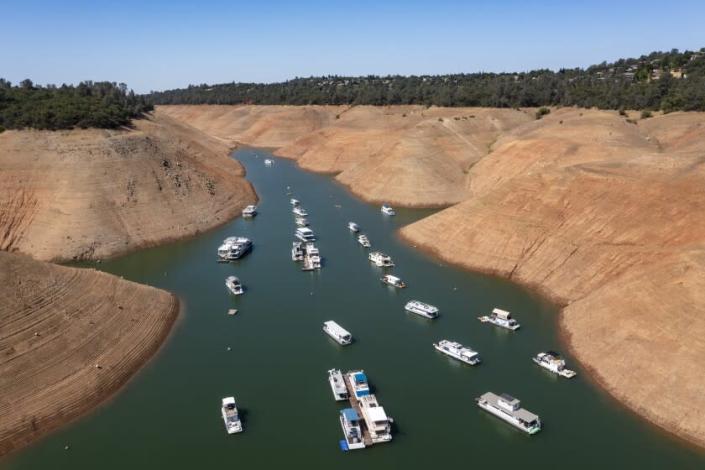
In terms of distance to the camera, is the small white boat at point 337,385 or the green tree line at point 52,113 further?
the green tree line at point 52,113

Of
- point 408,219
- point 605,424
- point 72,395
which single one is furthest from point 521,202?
point 72,395

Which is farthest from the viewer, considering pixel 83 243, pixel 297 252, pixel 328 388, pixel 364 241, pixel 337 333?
pixel 364 241

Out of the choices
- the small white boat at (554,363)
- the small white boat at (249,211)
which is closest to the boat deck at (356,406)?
the small white boat at (554,363)

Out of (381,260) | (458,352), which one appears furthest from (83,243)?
(458,352)

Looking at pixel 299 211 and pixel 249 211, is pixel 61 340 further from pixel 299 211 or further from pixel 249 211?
pixel 299 211

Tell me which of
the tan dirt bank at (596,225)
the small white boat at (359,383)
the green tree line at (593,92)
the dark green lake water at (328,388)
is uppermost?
the green tree line at (593,92)

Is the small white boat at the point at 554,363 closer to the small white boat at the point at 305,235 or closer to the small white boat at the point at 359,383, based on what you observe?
the small white boat at the point at 359,383

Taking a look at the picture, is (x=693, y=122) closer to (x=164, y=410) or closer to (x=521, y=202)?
(x=521, y=202)
